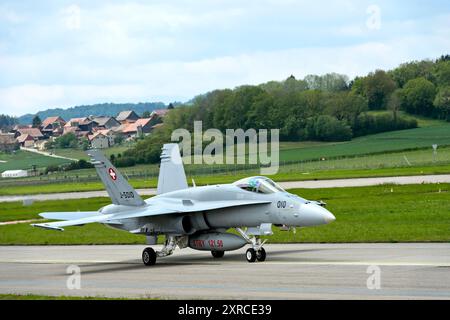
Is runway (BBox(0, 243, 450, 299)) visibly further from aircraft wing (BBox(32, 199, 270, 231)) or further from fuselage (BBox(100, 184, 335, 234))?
aircraft wing (BBox(32, 199, 270, 231))

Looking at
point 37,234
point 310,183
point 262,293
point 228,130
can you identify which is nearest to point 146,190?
point 310,183

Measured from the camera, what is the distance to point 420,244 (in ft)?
87.1

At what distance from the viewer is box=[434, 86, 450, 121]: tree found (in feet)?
333

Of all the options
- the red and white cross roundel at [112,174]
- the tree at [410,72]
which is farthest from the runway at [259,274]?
the tree at [410,72]

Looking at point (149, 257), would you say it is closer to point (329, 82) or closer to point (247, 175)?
point (247, 175)

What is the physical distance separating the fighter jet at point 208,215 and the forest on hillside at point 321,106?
58970 millimetres

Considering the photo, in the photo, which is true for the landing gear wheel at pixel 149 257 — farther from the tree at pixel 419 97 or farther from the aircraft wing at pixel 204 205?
the tree at pixel 419 97

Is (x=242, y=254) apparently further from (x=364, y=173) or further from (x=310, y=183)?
(x=364, y=173)

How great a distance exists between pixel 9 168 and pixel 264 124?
40011 mm

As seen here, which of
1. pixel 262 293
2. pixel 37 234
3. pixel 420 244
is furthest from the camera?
pixel 37 234

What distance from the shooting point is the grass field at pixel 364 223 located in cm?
2997

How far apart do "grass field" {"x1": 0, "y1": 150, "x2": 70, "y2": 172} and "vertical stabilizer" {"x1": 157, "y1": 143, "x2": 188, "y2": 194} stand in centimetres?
7977

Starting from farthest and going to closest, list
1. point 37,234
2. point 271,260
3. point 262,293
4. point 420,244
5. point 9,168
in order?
point 9,168, point 37,234, point 420,244, point 271,260, point 262,293

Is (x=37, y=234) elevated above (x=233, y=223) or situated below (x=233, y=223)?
below
